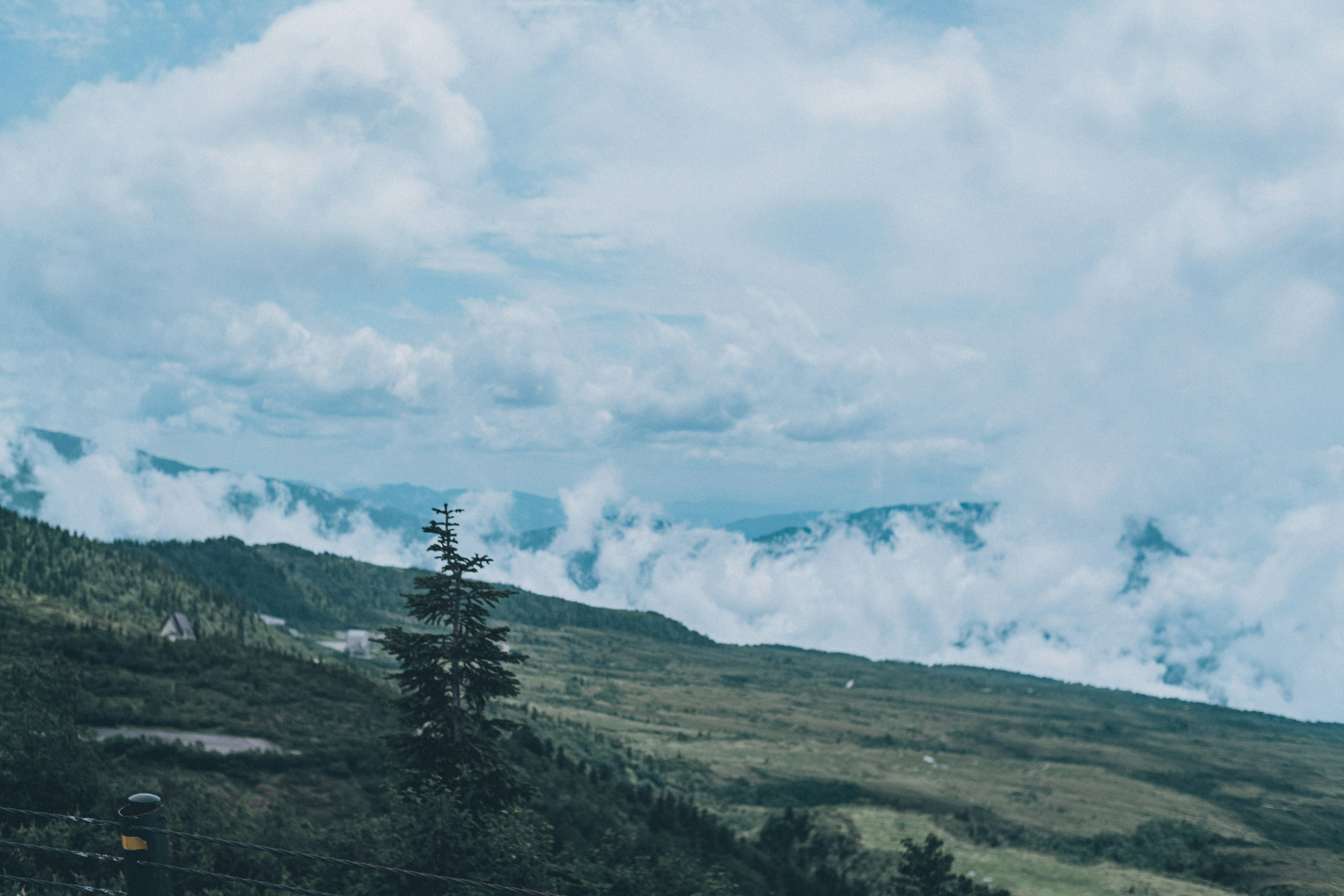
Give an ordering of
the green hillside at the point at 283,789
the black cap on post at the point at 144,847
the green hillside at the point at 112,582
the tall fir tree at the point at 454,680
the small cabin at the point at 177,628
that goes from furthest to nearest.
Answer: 1. the green hillside at the point at 112,582
2. the small cabin at the point at 177,628
3. the tall fir tree at the point at 454,680
4. the green hillside at the point at 283,789
5. the black cap on post at the point at 144,847

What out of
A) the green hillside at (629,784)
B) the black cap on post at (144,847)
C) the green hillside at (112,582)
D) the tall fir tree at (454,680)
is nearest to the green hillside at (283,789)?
the green hillside at (629,784)

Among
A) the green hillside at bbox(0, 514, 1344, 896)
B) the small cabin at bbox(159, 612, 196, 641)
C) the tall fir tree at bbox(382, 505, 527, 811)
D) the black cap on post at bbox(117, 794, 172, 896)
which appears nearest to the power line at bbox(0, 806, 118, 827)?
the black cap on post at bbox(117, 794, 172, 896)

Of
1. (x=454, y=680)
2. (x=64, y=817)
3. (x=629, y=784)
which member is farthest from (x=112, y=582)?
(x=64, y=817)

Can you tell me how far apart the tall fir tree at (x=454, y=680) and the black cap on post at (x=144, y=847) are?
672 inches

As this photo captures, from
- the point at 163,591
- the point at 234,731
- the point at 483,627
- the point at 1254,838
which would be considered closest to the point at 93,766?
the point at 483,627

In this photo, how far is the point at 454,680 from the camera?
2761 cm

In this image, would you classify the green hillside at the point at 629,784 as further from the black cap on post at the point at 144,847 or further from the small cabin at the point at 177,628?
the black cap on post at the point at 144,847

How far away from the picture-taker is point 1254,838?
15412 cm

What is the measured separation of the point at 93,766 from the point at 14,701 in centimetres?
624

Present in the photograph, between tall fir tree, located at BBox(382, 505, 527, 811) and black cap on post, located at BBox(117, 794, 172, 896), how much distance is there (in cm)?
1707

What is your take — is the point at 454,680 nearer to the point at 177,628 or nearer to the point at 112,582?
the point at 177,628

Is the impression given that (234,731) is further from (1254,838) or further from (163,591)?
(1254,838)

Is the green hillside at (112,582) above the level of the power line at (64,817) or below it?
below

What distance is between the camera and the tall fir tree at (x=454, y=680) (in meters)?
27.2
